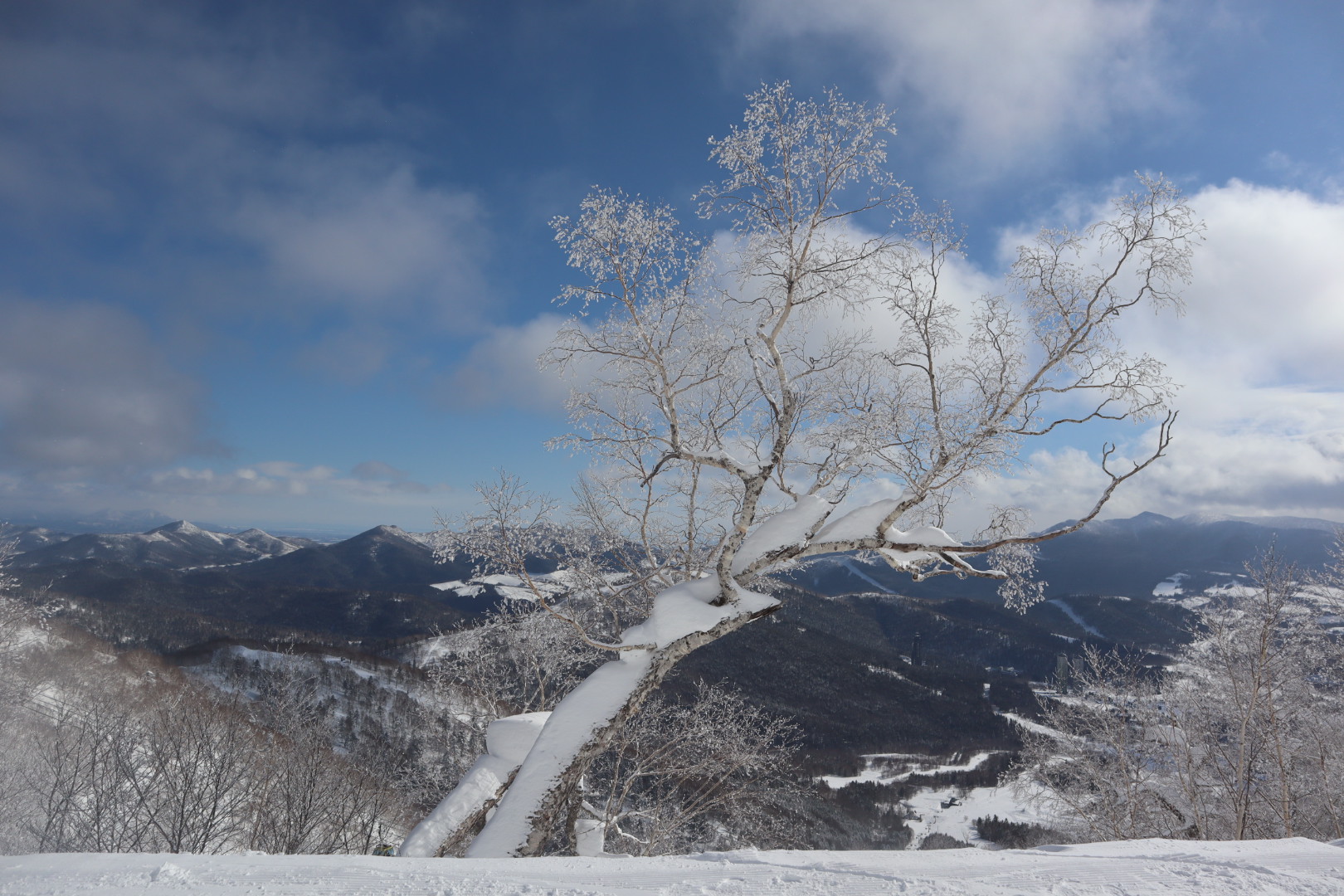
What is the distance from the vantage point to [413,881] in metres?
3.37

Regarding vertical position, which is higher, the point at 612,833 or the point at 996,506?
the point at 996,506

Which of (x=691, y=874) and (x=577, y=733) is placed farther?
(x=577, y=733)

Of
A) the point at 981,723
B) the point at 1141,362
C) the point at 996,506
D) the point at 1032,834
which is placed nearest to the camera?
the point at 1141,362

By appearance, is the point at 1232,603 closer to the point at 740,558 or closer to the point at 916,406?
the point at 916,406

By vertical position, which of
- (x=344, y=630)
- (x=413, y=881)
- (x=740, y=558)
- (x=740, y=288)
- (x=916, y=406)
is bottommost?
(x=344, y=630)

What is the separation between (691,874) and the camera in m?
3.66

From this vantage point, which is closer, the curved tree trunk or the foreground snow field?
the foreground snow field

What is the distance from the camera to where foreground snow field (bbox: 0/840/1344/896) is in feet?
10.4

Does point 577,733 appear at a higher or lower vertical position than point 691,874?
lower

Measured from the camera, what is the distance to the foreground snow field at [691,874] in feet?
10.4

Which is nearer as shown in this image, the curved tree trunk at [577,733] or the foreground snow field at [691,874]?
the foreground snow field at [691,874]

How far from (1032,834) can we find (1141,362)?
94.9 m

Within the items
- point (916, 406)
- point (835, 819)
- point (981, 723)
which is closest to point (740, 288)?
point (916, 406)

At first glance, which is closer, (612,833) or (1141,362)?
(1141,362)
